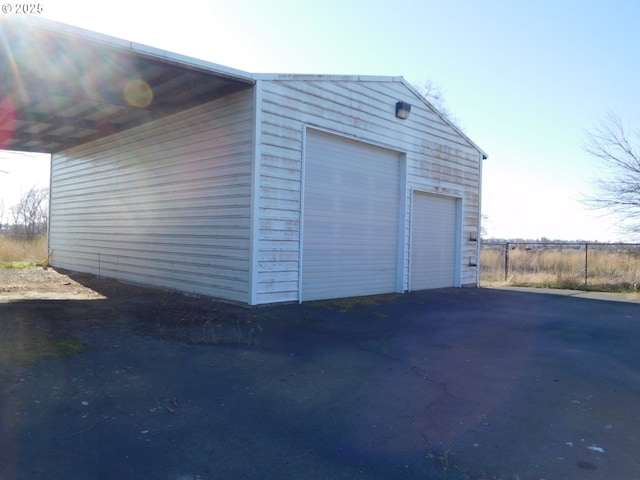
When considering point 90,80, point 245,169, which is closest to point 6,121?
point 90,80

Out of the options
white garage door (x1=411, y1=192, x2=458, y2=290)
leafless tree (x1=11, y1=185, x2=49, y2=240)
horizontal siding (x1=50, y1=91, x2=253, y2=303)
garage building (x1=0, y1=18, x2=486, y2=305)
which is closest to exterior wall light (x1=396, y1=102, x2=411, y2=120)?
garage building (x1=0, y1=18, x2=486, y2=305)

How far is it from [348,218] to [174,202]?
4.00 m

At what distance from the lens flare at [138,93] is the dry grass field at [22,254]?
38.2 feet

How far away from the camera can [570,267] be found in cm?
1973

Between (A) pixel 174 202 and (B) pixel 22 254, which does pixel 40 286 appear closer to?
(A) pixel 174 202

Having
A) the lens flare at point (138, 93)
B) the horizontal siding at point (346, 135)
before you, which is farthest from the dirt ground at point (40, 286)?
the horizontal siding at point (346, 135)

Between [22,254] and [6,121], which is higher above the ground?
[6,121]

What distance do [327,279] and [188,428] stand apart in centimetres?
713

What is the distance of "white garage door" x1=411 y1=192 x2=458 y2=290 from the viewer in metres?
13.3

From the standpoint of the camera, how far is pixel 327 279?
10852 millimetres

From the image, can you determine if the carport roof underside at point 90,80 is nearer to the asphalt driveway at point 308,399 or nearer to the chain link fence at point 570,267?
the asphalt driveway at point 308,399

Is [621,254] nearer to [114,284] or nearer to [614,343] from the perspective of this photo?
[614,343]

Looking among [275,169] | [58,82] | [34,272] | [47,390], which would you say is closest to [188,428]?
[47,390]

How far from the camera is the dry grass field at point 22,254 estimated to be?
19516 mm
